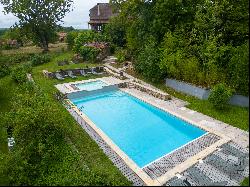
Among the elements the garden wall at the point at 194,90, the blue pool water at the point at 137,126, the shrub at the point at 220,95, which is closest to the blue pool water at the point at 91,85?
the blue pool water at the point at 137,126

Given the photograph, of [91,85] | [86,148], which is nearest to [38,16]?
[91,85]

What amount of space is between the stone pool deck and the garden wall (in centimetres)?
217

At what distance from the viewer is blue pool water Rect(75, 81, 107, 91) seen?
25798 millimetres

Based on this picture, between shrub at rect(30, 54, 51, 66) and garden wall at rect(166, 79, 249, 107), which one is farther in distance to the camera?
shrub at rect(30, 54, 51, 66)

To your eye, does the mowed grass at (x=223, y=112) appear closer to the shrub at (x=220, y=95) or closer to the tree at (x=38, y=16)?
the shrub at (x=220, y=95)

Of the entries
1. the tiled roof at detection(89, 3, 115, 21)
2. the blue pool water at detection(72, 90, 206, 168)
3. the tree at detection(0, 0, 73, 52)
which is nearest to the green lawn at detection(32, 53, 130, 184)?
the blue pool water at detection(72, 90, 206, 168)

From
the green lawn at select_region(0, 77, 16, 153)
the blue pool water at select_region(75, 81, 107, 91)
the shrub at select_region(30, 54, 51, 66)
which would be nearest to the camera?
the green lawn at select_region(0, 77, 16, 153)

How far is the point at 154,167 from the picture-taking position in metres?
13.3

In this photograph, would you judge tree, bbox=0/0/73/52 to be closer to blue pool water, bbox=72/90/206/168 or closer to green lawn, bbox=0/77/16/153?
green lawn, bbox=0/77/16/153

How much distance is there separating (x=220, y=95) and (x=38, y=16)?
33.0 meters

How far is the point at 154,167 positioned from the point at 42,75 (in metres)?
19.8

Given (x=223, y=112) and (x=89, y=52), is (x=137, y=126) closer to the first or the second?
(x=223, y=112)

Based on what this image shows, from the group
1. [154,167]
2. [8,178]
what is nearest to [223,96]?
[154,167]

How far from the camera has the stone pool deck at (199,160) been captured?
39.6ft
